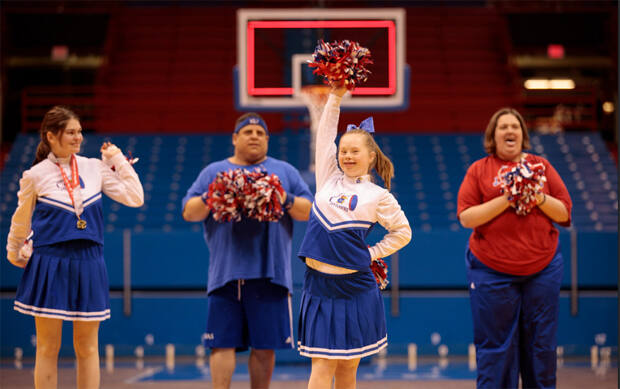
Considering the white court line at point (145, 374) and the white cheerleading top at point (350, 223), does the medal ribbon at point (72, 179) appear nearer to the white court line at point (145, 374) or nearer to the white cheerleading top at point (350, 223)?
the white cheerleading top at point (350, 223)

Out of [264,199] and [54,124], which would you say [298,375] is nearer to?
[264,199]

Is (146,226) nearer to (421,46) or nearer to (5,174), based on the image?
(5,174)

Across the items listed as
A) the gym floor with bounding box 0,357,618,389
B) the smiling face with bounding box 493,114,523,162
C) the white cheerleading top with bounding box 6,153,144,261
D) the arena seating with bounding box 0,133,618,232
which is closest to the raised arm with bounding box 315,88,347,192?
the smiling face with bounding box 493,114,523,162

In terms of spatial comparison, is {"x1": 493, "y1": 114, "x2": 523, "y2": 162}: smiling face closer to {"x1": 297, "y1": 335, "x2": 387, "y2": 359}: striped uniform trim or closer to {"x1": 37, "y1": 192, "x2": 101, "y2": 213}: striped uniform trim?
{"x1": 297, "y1": 335, "x2": 387, "y2": 359}: striped uniform trim

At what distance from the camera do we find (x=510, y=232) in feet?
12.6

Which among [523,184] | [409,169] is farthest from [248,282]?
[409,169]

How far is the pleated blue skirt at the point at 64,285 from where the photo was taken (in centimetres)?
378

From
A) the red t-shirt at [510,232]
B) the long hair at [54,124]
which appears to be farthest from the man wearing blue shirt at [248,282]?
the red t-shirt at [510,232]

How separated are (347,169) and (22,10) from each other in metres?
11.4

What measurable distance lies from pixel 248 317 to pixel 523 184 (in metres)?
1.59

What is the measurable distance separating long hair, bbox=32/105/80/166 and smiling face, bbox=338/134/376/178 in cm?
148

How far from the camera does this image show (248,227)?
3.98 metres

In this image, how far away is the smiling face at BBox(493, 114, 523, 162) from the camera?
12.9ft

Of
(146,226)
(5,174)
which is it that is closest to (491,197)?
(146,226)
